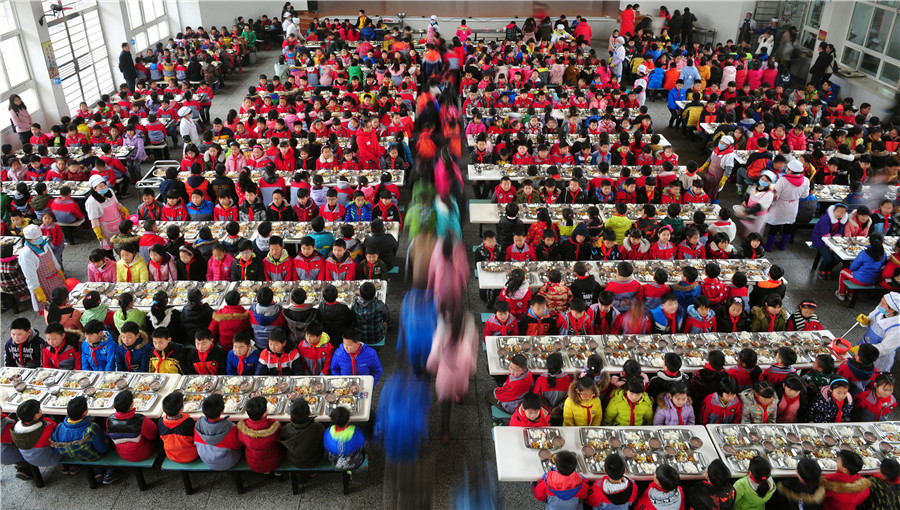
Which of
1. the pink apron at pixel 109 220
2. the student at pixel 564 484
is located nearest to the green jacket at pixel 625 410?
the student at pixel 564 484

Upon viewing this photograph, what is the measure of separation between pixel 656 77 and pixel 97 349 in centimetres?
1618

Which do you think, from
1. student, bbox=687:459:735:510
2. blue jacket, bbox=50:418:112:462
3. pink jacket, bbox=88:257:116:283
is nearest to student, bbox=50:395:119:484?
blue jacket, bbox=50:418:112:462

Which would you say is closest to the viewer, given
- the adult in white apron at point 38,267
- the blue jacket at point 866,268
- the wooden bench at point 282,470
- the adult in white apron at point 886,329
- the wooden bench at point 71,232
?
the wooden bench at point 282,470

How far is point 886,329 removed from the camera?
22.5 feet

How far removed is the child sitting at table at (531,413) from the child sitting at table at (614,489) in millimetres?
750

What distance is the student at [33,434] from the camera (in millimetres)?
5355

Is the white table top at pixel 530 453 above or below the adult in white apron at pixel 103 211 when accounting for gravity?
below

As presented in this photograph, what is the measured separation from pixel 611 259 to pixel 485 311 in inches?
80.0

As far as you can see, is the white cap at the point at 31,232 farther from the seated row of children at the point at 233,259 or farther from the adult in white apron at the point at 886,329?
the adult in white apron at the point at 886,329

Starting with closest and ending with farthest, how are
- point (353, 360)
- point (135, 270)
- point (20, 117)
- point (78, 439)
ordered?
1. point (78, 439)
2. point (353, 360)
3. point (135, 270)
4. point (20, 117)

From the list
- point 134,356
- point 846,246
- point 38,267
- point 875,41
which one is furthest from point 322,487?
point 875,41

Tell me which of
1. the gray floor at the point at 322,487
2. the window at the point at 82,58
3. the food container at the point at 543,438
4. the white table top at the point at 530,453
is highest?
the window at the point at 82,58

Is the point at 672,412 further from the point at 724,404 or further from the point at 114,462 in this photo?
the point at 114,462

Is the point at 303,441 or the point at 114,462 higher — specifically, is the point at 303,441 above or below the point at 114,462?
above
